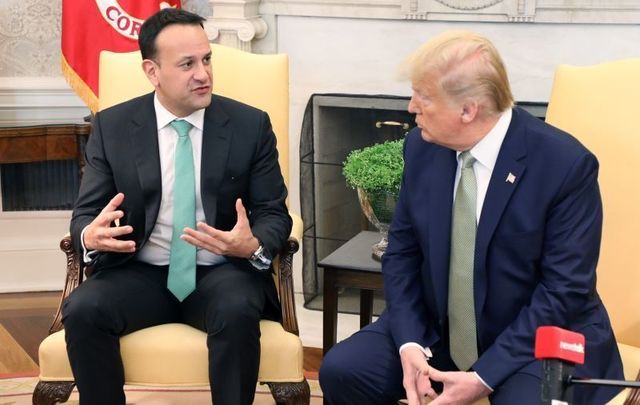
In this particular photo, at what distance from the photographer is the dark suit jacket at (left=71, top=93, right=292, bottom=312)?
2.88 metres

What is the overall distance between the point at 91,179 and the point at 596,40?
79.8 inches

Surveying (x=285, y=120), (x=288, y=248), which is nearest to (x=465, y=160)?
(x=288, y=248)

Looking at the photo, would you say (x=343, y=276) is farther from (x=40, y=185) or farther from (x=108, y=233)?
(x=40, y=185)

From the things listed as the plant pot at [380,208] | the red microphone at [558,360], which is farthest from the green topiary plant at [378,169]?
the red microphone at [558,360]

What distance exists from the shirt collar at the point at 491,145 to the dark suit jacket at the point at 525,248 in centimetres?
2

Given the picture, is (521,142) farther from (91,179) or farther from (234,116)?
(91,179)

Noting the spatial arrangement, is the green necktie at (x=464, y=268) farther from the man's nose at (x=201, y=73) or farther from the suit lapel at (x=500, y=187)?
the man's nose at (x=201, y=73)

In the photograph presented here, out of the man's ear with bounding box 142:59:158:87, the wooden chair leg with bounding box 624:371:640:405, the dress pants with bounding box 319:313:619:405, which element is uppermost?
the man's ear with bounding box 142:59:158:87

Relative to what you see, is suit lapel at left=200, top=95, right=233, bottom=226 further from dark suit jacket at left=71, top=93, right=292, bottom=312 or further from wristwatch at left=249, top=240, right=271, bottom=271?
wristwatch at left=249, top=240, right=271, bottom=271

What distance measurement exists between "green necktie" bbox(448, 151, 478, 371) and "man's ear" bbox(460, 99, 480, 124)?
0.38 ft

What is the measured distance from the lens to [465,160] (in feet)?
7.79

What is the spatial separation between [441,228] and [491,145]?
225mm

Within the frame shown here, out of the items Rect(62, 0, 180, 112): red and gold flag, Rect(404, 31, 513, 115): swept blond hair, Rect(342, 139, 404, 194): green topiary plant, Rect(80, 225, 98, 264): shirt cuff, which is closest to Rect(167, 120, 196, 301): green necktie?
Rect(80, 225, 98, 264): shirt cuff

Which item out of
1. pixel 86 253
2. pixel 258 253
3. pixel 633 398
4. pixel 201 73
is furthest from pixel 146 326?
pixel 633 398
